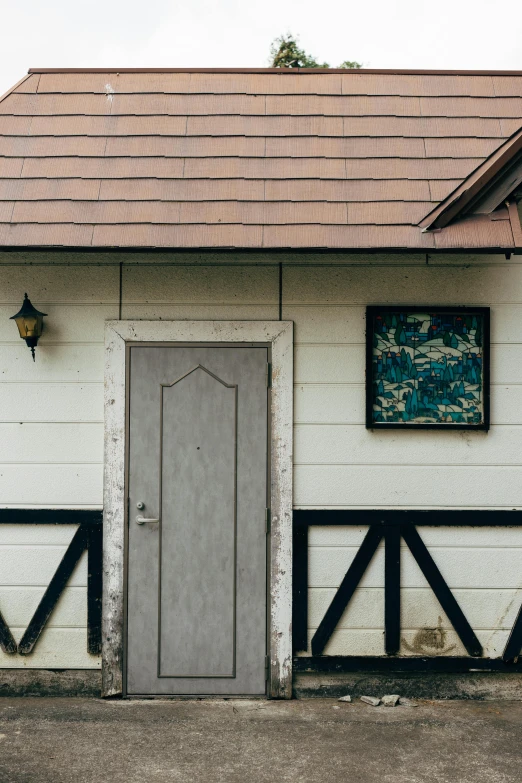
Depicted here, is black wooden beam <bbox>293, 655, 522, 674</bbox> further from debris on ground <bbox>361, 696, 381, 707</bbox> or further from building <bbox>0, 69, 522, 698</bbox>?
debris on ground <bbox>361, 696, 381, 707</bbox>

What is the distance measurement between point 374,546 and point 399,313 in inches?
56.4

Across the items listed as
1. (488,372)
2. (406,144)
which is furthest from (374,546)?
(406,144)

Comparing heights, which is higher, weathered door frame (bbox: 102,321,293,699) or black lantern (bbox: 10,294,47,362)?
black lantern (bbox: 10,294,47,362)

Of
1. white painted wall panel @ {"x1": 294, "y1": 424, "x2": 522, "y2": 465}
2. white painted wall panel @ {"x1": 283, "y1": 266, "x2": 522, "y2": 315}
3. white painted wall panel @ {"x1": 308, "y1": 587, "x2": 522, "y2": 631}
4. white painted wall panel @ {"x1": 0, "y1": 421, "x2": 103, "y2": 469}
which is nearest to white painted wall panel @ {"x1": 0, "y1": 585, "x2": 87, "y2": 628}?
white painted wall panel @ {"x1": 0, "y1": 421, "x2": 103, "y2": 469}

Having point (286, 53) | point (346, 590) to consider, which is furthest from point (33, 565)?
point (286, 53)

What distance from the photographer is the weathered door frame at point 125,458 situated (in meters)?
4.59

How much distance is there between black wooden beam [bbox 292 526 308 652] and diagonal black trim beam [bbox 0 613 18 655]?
1712 millimetres

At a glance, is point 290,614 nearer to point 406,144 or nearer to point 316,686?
point 316,686

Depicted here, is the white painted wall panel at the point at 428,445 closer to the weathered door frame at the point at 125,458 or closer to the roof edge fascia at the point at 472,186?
the weathered door frame at the point at 125,458

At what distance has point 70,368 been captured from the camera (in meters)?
4.67

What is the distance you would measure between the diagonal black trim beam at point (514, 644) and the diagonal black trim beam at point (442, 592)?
165mm

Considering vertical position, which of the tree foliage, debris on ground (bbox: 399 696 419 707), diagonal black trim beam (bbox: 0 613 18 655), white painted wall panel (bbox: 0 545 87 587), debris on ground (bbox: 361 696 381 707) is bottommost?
debris on ground (bbox: 399 696 419 707)

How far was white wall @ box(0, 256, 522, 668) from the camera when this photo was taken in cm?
463

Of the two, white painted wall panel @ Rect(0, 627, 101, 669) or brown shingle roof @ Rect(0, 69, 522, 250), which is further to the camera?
white painted wall panel @ Rect(0, 627, 101, 669)
